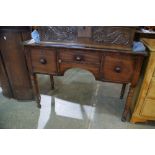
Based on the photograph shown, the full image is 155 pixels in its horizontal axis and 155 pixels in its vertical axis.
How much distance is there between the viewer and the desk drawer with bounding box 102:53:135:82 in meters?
1.17

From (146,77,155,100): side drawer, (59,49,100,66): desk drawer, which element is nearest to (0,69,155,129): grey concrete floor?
(146,77,155,100): side drawer

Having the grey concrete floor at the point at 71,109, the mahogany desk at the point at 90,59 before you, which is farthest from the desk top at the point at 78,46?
the grey concrete floor at the point at 71,109

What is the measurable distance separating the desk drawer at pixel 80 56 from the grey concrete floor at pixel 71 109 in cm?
68

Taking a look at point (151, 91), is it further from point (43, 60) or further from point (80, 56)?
point (43, 60)

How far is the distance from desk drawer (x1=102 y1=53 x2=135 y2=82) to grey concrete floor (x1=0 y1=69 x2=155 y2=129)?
554 millimetres

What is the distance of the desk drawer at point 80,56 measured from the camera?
1212 millimetres

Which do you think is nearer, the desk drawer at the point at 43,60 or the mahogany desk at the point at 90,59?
the mahogany desk at the point at 90,59

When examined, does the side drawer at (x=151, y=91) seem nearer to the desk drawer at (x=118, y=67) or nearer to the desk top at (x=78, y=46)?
the desk drawer at (x=118, y=67)

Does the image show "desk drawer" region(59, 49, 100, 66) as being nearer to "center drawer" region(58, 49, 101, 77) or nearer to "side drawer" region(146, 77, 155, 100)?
"center drawer" region(58, 49, 101, 77)

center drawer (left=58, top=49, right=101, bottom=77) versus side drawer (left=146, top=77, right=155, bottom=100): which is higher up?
center drawer (left=58, top=49, right=101, bottom=77)

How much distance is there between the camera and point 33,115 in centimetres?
164

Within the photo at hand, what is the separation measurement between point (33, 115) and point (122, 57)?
3.67 ft

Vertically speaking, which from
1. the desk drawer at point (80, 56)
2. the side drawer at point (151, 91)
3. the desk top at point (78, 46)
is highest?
the desk top at point (78, 46)
